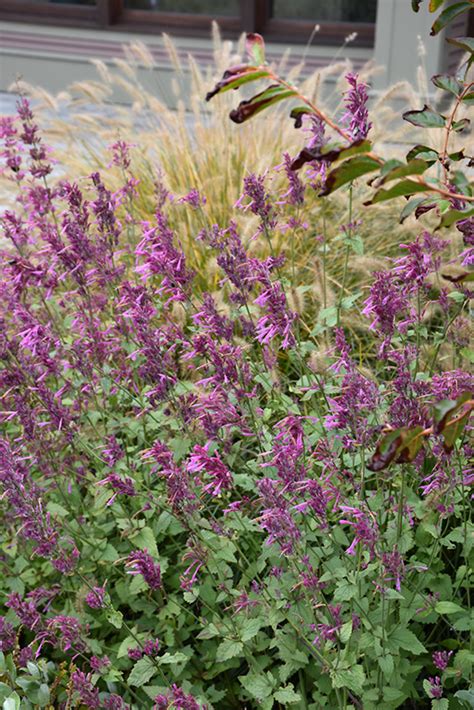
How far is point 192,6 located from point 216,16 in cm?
31

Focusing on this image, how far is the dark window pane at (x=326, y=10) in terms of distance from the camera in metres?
8.98

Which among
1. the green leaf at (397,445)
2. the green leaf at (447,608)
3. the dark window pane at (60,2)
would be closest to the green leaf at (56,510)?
the green leaf at (447,608)

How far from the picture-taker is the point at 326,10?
29.9ft

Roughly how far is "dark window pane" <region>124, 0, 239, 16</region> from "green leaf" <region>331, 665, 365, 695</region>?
879 centimetres

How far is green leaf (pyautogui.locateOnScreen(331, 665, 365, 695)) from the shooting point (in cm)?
173

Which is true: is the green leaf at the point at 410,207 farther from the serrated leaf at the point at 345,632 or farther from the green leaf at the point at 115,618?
the green leaf at the point at 115,618

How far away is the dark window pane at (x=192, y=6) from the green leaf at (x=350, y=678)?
879 cm

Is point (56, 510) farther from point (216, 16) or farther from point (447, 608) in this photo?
point (216, 16)

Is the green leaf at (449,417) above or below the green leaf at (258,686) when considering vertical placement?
above

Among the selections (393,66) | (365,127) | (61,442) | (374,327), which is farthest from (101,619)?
(393,66)

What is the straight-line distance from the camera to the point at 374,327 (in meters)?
1.99

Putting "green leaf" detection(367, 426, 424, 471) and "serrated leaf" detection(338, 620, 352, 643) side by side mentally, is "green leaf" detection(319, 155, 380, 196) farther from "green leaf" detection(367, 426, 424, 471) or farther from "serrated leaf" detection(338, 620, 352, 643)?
"serrated leaf" detection(338, 620, 352, 643)

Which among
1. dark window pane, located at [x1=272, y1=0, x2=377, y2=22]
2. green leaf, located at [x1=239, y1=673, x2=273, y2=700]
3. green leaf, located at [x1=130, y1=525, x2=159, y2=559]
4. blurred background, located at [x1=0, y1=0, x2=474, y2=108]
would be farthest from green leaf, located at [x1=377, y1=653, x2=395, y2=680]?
dark window pane, located at [x1=272, y1=0, x2=377, y2=22]

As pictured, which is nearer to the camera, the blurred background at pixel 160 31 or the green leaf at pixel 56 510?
the green leaf at pixel 56 510
